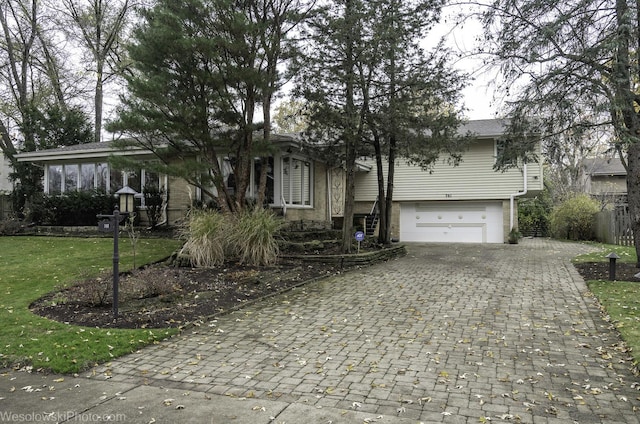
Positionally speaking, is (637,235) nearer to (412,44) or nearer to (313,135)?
(412,44)

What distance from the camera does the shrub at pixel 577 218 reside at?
66.2ft

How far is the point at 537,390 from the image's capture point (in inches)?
152

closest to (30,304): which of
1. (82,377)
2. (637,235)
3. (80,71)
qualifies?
(82,377)

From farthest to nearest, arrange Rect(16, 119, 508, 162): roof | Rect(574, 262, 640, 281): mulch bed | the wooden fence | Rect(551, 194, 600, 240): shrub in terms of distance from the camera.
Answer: Rect(551, 194, 600, 240): shrub → the wooden fence → Rect(16, 119, 508, 162): roof → Rect(574, 262, 640, 281): mulch bed

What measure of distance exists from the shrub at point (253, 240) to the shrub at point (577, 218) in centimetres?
1608

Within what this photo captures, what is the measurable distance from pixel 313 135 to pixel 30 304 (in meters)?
8.86

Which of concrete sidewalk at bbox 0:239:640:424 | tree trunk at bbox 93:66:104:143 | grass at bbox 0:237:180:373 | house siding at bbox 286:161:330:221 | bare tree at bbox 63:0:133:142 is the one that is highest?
bare tree at bbox 63:0:133:142

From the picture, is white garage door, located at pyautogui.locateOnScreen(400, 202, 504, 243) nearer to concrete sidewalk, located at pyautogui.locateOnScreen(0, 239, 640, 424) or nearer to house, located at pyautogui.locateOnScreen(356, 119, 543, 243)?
house, located at pyautogui.locateOnScreen(356, 119, 543, 243)

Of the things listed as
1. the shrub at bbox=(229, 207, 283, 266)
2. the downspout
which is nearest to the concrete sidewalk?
the shrub at bbox=(229, 207, 283, 266)

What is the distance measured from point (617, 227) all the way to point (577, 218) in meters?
3.28

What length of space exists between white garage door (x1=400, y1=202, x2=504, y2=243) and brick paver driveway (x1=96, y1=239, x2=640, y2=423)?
38.2 feet

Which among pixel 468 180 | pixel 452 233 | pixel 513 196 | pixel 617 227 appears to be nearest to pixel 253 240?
pixel 468 180

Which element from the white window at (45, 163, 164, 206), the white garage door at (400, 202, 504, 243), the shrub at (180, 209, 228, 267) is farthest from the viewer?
the white garage door at (400, 202, 504, 243)

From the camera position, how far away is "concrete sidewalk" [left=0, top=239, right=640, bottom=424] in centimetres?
347
